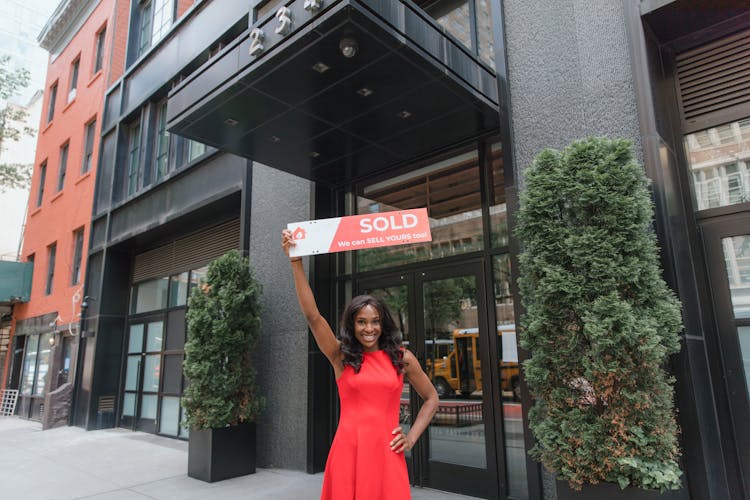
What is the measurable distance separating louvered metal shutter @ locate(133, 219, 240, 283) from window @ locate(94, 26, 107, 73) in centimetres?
692

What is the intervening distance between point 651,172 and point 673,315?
1.35 meters

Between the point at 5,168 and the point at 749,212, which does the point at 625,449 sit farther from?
the point at 5,168

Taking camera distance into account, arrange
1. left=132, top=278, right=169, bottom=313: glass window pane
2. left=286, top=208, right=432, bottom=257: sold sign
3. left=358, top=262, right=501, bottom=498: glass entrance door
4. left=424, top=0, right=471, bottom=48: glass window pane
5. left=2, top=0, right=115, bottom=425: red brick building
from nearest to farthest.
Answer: left=286, top=208, right=432, bottom=257: sold sign < left=358, top=262, right=501, bottom=498: glass entrance door < left=424, top=0, right=471, bottom=48: glass window pane < left=132, top=278, right=169, bottom=313: glass window pane < left=2, top=0, right=115, bottom=425: red brick building

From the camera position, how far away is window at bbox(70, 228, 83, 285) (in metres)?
14.8

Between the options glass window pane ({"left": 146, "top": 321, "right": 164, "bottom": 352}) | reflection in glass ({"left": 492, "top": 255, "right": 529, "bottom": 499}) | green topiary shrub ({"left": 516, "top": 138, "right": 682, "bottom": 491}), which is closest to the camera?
green topiary shrub ({"left": 516, "top": 138, "right": 682, "bottom": 491})

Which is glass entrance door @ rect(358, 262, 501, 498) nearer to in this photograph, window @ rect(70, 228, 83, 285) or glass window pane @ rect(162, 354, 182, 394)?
glass window pane @ rect(162, 354, 182, 394)

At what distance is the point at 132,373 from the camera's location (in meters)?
12.7

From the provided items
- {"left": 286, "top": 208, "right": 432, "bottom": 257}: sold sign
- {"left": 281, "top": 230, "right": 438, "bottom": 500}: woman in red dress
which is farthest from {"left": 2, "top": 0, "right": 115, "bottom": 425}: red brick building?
{"left": 281, "top": 230, "right": 438, "bottom": 500}: woman in red dress

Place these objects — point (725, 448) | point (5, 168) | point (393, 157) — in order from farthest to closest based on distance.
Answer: point (5, 168) → point (393, 157) → point (725, 448)

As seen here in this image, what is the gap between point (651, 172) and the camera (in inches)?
166

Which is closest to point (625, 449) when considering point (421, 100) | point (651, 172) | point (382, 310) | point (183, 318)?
point (382, 310)

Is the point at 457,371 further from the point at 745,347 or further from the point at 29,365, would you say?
the point at 29,365

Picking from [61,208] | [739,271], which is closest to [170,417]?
[61,208]

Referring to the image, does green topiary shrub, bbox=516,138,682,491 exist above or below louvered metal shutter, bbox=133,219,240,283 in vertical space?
below
